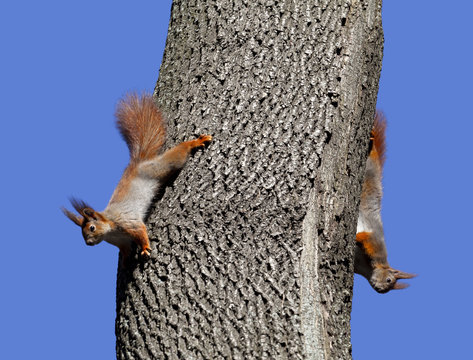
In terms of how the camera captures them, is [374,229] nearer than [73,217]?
No

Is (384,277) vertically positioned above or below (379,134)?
below

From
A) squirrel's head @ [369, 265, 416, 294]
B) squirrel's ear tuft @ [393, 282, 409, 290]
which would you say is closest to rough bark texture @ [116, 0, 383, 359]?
squirrel's head @ [369, 265, 416, 294]

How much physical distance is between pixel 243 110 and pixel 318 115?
39 cm

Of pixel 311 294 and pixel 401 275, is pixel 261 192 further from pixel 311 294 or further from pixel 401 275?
pixel 401 275

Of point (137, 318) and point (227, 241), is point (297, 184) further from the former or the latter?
point (137, 318)

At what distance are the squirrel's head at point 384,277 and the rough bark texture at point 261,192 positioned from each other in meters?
2.69

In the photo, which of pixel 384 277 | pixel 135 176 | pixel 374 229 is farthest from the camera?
pixel 384 277

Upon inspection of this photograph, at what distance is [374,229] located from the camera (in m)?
5.92

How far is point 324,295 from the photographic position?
138 inches

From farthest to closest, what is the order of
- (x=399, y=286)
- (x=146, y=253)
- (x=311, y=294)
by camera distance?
(x=399, y=286) → (x=146, y=253) → (x=311, y=294)

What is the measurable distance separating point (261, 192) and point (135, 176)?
3.61ft

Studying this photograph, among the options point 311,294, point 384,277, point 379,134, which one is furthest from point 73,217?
point 384,277

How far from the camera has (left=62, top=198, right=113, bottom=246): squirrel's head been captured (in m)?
4.36

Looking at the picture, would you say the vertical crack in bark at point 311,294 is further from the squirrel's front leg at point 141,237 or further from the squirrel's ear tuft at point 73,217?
the squirrel's ear tuft at point 73,217
